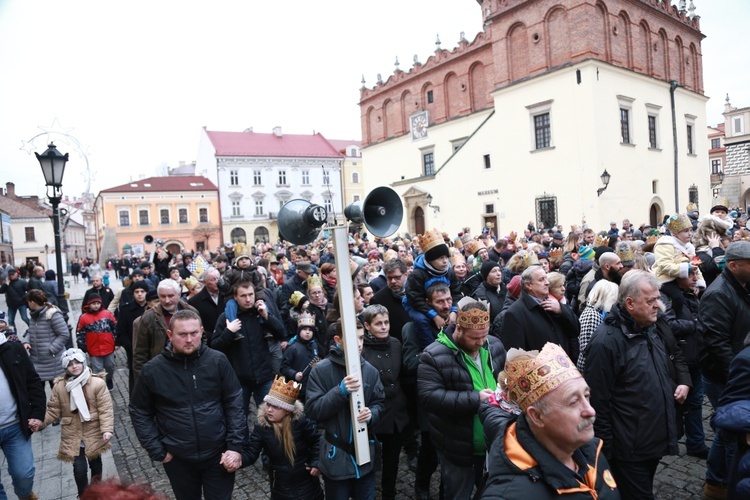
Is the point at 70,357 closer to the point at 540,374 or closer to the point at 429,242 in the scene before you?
the point at 429,242

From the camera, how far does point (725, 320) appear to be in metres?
3.82

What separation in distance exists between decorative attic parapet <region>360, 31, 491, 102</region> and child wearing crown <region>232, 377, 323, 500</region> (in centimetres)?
3058

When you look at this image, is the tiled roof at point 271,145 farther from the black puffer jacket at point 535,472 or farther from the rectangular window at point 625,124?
the black puffer jacket at point 535,472

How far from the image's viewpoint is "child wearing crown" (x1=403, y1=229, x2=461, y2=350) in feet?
14.6

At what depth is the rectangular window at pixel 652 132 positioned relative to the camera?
26125mm

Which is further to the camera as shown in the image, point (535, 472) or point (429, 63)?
point (429, 63)

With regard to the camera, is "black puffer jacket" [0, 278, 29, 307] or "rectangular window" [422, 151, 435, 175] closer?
"black puffer jacket" [0, 278, 29, 307]

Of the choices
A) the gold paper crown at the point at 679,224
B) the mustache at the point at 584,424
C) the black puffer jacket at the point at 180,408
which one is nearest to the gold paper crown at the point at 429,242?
the black puffer jacket at the point at 180,408

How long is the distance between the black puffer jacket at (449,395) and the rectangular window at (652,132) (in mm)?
27800

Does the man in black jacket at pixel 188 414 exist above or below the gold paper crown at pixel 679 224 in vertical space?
below

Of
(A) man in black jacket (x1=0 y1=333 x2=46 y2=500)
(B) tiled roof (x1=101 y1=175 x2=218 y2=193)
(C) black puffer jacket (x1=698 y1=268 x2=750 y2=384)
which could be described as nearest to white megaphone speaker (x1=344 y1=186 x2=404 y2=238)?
(C) black puffer jacket (x1=698 y1=268 x2=750 y2=384)

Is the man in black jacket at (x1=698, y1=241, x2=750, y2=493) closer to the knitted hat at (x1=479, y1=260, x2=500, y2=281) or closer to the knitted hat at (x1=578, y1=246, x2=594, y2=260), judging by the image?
the knitted hat at (x1=479, y1=260, x2=500, y2=281)

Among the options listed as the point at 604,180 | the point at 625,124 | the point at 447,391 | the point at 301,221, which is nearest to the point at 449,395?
the point at 447,391

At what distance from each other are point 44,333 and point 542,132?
24.0 m
